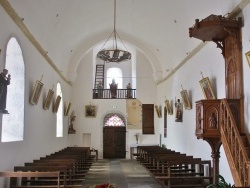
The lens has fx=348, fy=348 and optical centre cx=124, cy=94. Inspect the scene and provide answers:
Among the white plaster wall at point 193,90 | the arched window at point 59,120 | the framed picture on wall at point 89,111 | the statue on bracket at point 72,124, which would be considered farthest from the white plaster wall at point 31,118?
the white plaster wall at point 193,90

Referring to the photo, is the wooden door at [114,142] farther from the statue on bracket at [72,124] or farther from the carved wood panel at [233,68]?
the carved wood panel at [233,68]

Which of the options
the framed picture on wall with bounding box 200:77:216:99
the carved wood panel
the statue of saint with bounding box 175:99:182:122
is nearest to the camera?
the carved wood panel

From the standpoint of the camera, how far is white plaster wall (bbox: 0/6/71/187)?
25.9ft

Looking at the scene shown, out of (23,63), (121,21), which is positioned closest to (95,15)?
(121,21)

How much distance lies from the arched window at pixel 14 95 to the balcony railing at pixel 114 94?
10.5 metres

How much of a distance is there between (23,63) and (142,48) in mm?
9480

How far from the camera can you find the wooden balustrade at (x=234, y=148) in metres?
5.80

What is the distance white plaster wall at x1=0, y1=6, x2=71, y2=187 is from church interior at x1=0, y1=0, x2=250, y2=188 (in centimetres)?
3

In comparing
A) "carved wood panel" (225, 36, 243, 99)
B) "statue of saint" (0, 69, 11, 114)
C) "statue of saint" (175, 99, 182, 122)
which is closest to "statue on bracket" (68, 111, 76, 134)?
"statue of saint" (175, 99, 182, 122)

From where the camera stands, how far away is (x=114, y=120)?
20.0 meters

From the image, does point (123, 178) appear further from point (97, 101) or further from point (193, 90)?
point (97, 101)

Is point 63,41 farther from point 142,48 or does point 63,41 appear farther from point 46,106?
point 142,48

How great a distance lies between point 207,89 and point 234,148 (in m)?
3.88

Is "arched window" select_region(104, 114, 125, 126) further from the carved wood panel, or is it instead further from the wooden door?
the carved wood panel
